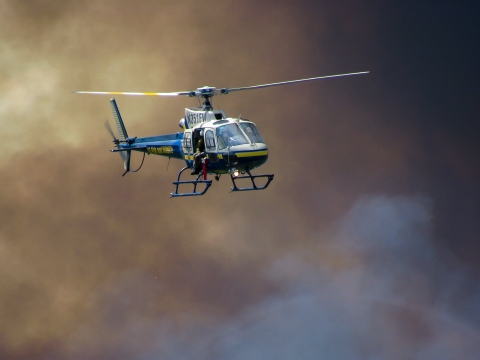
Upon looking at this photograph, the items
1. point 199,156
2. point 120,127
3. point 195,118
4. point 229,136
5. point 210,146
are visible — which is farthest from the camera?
point 120,127

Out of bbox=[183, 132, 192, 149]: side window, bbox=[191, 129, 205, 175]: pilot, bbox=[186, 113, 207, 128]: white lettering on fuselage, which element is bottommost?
bbox=[191, 129, 205, 175]: pilot

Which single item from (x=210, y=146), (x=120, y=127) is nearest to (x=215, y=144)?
(x=210, y=146)

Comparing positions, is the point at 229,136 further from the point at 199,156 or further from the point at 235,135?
the point at 199,156

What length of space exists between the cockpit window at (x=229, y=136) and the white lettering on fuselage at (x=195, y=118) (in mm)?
1077

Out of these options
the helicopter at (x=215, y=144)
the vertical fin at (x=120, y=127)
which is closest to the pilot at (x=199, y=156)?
the helicopter at (x=215, y=144)

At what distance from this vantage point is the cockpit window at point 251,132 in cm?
2718

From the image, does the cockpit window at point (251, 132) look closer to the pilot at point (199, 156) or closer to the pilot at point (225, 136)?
the pilot at point (225, 136)

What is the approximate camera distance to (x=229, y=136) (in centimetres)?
2705

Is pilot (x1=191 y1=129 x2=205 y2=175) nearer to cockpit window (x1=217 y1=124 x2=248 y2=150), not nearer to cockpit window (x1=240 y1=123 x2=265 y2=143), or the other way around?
cockpit window (x1=217 y1=124 x2=248 y2=150)

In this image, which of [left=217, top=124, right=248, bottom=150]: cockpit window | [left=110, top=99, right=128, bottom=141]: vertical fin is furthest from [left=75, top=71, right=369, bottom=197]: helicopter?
[left=110, top=99, right=128, bottom=141]: vertical fin

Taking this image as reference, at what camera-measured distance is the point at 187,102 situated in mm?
37094

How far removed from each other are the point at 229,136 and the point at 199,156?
1.16 m

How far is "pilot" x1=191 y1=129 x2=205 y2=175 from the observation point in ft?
90.7

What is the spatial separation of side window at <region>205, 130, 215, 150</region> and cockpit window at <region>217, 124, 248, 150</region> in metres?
0.21
